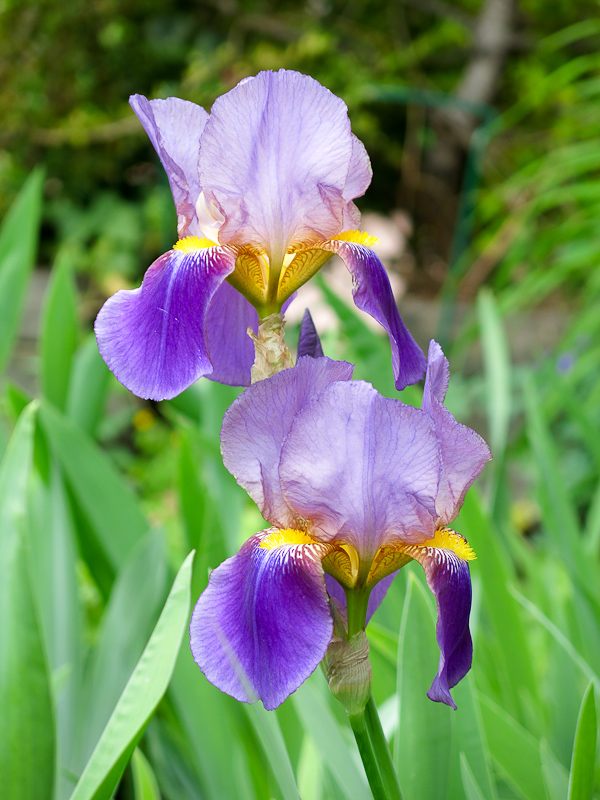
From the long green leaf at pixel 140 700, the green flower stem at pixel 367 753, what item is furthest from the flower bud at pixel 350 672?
the long green leaf at pixel 140 700

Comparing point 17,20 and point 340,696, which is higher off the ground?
point 17,20

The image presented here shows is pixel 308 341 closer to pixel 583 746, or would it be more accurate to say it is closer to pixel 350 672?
pixel 350 672

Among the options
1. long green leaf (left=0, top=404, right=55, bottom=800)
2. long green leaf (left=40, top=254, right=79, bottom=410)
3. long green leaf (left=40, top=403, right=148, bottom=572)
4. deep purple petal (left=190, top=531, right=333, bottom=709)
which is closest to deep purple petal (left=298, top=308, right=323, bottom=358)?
deep purple petal (left=190, top=531, right=333, bottom=709)

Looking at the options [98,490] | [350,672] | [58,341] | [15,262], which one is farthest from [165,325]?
[15,262]

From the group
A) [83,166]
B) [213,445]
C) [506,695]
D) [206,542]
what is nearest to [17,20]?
[83,166]

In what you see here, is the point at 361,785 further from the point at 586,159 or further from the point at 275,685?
the point at 586,159

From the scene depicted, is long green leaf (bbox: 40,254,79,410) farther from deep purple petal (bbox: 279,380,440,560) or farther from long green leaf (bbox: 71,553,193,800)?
deep purple petal (bbox: 279,380,440,560)
